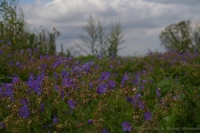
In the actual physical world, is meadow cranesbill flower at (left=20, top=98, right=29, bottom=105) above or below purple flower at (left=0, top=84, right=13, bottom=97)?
below

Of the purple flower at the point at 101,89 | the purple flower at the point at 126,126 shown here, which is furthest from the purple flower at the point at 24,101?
the purple flower at the point at 126,126

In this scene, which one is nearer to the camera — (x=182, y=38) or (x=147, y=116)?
(x=147, y=116)

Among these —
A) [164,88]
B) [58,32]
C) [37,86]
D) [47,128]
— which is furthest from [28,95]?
[58,32]

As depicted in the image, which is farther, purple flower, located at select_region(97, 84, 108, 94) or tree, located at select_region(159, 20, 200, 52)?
tree, located at select_region(159, 20, 200, 52)

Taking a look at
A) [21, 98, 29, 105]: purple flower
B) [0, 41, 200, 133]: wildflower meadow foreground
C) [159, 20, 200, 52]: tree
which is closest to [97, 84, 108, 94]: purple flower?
[0, 41, 200, 133]: wildflower meadow foreground

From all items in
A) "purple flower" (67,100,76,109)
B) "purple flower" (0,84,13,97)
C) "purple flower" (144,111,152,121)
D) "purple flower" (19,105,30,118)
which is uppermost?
"purple flower" (0,84,13,97)

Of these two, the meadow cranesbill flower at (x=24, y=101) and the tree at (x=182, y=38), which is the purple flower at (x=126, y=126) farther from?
the tree at (x=182, y=38)

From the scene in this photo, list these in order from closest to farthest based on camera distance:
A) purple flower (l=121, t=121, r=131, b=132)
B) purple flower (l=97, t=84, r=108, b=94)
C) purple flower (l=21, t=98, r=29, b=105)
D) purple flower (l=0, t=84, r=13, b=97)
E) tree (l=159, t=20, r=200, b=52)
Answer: purple flower (l=121, t=121, r=131, b=132) < purple flower (l=21, t=98, r=29, b=105) < purple flower (l=0, t=84, r=13, b=97) < purple flower (l=97, t=84, r=108, b=94) < tree (l=159, t=20, r=200, b=52)

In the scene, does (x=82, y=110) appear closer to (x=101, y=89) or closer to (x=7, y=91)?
(x=101, y=89)

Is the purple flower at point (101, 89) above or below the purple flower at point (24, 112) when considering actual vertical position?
above

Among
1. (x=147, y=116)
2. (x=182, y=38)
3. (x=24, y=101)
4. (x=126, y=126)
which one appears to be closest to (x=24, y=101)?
(x=24, y=101)

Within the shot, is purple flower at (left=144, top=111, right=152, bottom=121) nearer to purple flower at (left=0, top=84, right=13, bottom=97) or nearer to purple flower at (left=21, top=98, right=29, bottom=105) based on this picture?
purple flower at (left=21, top=98, right=29, bottom=105)

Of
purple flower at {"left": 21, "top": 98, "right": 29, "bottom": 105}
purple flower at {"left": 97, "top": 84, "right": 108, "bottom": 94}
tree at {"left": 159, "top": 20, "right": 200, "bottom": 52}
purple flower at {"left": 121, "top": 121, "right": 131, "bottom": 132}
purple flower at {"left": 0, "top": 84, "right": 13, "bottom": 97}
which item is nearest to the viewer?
purple flower at {"left": 121, "top": 121, "right": 131, "bottom": 132}

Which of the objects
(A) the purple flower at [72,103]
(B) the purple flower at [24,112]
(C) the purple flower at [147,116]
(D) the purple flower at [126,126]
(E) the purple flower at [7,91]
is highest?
(E) the purple flower at [7,91]
